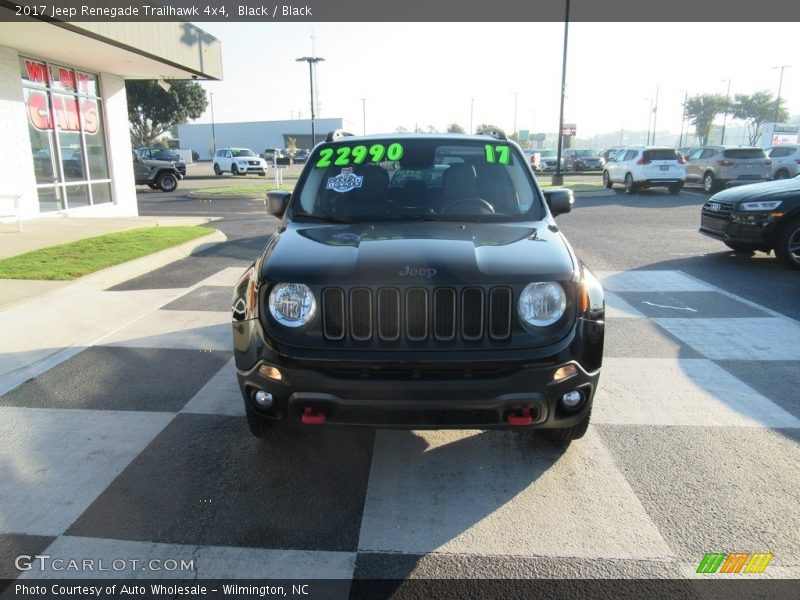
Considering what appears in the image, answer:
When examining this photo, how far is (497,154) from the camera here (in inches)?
174

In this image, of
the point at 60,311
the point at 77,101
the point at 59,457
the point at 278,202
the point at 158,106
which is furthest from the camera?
the point at 158,106

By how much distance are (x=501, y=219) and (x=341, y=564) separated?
2272 millimetres

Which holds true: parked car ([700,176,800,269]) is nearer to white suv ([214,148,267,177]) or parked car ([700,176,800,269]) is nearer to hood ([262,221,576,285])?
hood ([262,221,576,285])

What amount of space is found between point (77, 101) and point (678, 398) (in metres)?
15.7

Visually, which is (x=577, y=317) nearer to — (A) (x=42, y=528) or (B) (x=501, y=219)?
(B) (x=501, y=219)

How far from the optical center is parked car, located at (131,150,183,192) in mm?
25266

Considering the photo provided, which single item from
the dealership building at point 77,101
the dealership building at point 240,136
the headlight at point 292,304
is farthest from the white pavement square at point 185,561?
the dealership building at point 240,136

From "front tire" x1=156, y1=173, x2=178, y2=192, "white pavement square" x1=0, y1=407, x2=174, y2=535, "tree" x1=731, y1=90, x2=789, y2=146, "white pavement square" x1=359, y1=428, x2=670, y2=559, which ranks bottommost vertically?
"white pavement square" x1=359, y1=428, x2=670, y2=559

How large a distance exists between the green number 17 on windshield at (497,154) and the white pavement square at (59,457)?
2.86 meters

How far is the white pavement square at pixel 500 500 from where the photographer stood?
2.72 metres

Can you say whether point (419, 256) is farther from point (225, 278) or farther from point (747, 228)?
point (747, 228)

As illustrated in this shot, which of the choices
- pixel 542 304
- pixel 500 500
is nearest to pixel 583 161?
pixel 542 304
